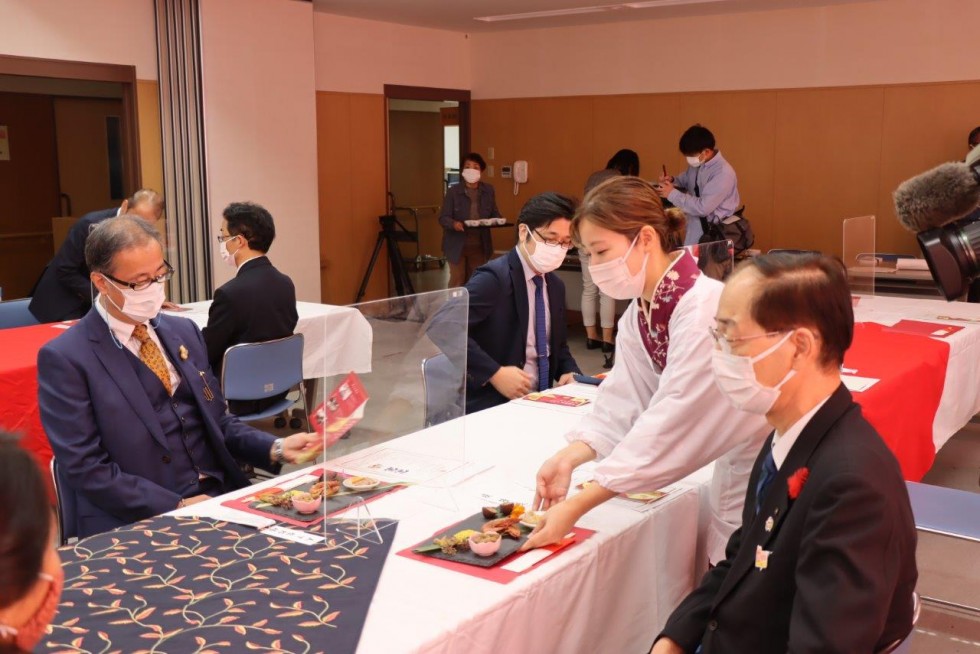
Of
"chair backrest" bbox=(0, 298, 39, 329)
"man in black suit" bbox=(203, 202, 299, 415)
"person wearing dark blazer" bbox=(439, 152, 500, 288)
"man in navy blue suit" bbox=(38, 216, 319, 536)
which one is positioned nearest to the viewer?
"man in navy blue suit" bbox=(38, 216, 319, 536)

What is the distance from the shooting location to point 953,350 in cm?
445

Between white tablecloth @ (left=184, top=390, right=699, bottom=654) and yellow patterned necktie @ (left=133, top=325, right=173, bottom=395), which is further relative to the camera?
yellow patterned necktie @ (left=133, top=325, right=173, bottom=395)

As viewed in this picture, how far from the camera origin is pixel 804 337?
1.55 meters

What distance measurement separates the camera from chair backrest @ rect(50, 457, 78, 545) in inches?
96.1

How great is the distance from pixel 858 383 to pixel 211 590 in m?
2.71

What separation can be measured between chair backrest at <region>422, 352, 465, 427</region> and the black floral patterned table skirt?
44 cm

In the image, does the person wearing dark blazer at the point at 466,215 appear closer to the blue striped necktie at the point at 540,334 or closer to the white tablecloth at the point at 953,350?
the white tablecloth at the point at 953,350

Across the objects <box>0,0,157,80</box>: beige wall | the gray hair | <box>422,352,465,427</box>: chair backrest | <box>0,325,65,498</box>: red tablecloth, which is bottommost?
<box>0,325,65,498</box>: red tablecloth

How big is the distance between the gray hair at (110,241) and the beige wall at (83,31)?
4.78m

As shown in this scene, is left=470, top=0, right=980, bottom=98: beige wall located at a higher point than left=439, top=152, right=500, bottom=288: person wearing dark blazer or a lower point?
higher

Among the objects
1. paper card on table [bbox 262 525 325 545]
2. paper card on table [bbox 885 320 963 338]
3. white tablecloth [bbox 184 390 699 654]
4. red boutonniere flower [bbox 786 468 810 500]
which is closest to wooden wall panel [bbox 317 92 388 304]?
paper card on table [bbox 885 320 963 338]

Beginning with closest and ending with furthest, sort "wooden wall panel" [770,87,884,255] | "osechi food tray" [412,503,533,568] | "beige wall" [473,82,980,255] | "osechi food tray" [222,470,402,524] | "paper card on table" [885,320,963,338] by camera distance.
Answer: "osechi food tray" [412,503,533,568] < "osechi food tray" [222,470,402,524] < "paper card on table" [885,320,963,338] < "beige wall" [473,82,980,255] < "wooden wall panel" [770,87,884,255]

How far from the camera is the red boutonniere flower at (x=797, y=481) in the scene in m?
1.49

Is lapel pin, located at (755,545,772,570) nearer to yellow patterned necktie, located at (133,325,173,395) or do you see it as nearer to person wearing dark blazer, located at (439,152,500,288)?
yellow patterned necktie, located at (133,325,173,395)
